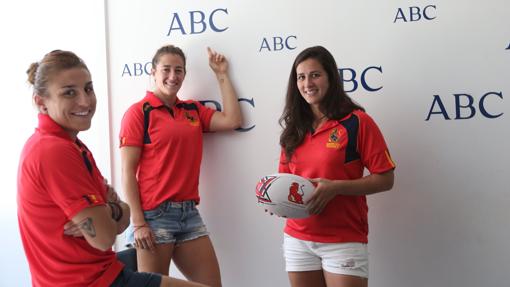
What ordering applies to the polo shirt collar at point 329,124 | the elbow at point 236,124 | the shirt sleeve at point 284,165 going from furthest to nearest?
the elbow at point 236,124, the shirt sleeve at point 284,165, the polo shirt collar at point 329,124

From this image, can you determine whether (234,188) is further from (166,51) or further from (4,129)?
(4,129)

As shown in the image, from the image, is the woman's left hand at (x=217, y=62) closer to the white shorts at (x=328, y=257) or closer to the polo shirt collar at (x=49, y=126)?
the white shorts at (x=328, y=257)

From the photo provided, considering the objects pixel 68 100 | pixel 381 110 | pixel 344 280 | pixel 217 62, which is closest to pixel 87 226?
pixel 68 100

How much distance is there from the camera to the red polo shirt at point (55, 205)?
4.16 feet

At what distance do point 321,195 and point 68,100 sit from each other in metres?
0.97

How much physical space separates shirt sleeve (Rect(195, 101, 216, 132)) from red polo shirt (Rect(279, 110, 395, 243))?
69 centimetres

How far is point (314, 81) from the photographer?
6.45ft

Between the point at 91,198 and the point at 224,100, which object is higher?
the point at 224,100

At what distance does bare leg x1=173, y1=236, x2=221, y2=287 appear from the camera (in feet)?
7.54

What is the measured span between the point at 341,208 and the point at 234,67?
3.32 feet

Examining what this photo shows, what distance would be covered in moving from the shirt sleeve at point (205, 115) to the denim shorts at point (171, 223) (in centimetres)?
42

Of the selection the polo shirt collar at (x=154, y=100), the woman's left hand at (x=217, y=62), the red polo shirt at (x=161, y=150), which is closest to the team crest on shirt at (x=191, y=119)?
the red polo shirt at (x=161, y=150)

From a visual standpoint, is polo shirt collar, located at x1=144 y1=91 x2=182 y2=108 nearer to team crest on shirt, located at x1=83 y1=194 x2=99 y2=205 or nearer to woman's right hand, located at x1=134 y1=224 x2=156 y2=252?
woman's right hand, located at x1=134 y1=224 x2=156 y2=252

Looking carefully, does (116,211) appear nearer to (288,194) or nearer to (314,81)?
(288,194)
